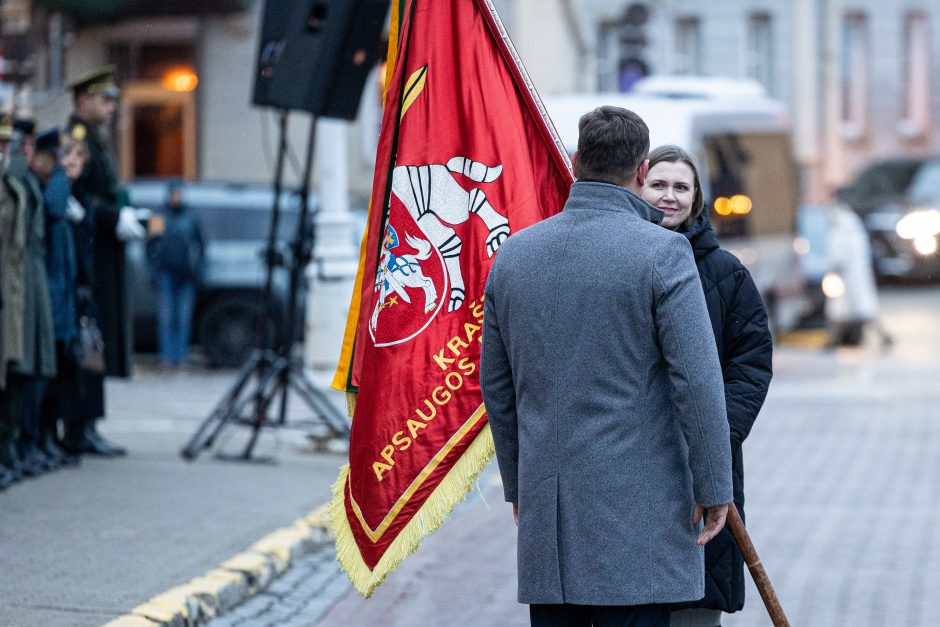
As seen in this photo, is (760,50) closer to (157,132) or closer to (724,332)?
(157,132)

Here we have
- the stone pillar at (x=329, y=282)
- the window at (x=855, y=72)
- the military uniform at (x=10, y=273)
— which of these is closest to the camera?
the military uniform at (x=10, y=273)

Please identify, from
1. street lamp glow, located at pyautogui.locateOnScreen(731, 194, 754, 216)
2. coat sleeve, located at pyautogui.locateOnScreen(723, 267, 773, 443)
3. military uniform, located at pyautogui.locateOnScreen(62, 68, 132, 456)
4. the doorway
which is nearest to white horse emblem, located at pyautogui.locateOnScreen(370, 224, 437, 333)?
coat sleeve, located at pyautogui.locateOnScreen(723, 267, 773, 443)

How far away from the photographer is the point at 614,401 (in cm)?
374

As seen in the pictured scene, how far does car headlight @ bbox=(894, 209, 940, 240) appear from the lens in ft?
90.7

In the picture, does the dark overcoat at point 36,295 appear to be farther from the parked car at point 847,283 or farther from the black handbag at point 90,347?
the parked car at point 847,283

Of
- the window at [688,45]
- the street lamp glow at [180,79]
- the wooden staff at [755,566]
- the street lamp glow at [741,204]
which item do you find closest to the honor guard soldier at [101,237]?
the wooden staff at [755,566]

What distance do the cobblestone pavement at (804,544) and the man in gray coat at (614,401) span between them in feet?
8.84

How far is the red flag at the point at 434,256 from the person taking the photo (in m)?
4.73

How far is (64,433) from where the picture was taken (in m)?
9.29

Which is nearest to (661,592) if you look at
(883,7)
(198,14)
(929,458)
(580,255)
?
(580,255)

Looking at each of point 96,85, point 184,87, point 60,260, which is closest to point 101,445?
point 60,260

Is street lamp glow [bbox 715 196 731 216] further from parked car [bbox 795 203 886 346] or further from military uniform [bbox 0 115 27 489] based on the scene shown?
military uniform [bbox 0 115 27 489]

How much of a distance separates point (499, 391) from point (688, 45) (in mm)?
40242

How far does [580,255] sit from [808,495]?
232 inches
